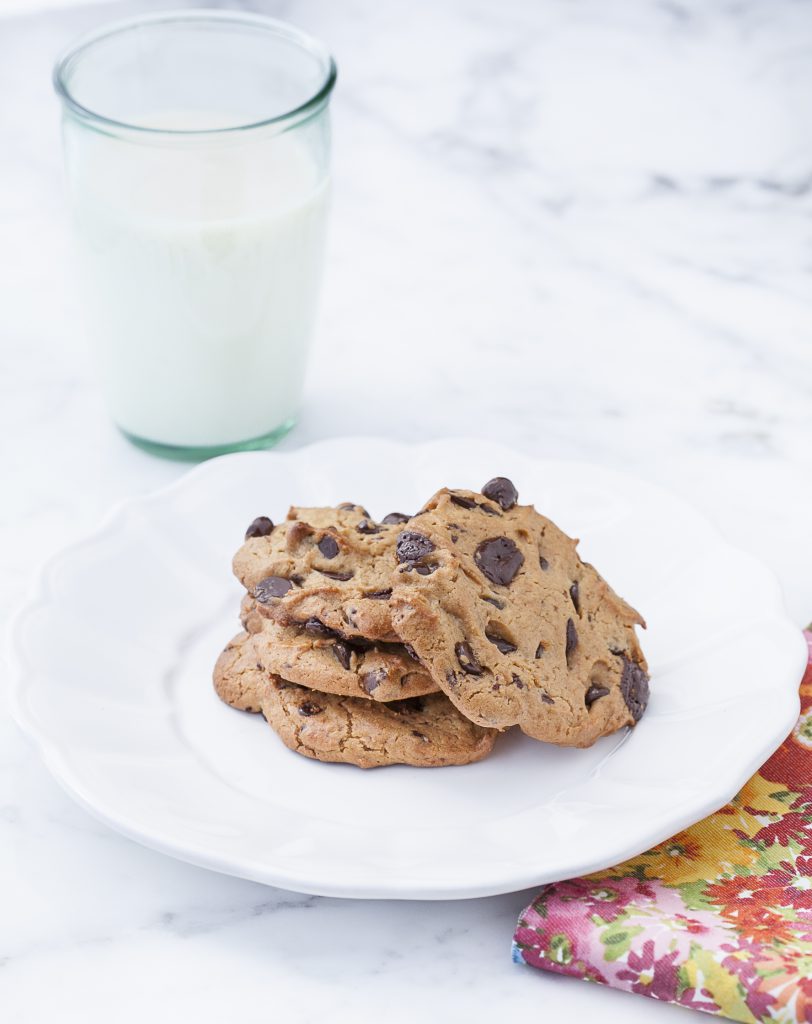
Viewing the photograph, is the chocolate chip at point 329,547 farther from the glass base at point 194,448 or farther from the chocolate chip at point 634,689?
the glass base at point 194,448

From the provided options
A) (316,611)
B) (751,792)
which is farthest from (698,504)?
(316,611)

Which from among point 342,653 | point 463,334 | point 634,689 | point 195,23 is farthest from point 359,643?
point 463,334

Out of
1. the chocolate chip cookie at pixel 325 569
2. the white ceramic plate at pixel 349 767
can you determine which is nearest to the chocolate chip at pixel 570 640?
the white ceramic plate at pixel 349 767

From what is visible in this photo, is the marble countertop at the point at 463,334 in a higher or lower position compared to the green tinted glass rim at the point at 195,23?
lower

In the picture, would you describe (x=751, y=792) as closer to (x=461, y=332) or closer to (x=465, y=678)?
(x=465, y=678)

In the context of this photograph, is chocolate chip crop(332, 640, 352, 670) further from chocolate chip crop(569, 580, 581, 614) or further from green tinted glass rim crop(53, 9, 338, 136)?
green tinted glass rim crop(53, 9, 338, 136)

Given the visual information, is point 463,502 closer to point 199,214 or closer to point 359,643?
point 359,643
